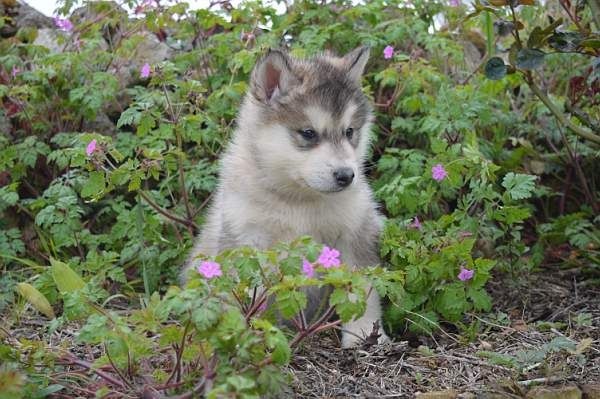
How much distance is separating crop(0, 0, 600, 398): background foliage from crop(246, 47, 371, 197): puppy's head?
0.45 metres

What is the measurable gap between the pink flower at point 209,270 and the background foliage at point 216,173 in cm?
3

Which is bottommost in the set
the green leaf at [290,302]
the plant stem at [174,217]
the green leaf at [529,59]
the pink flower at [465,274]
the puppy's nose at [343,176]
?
the pink flower at [465,274]

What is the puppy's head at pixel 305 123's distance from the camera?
3930 mm

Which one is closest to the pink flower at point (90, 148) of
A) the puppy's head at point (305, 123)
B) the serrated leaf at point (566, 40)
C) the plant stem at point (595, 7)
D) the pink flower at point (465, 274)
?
the puppy's head at point (305, 123)

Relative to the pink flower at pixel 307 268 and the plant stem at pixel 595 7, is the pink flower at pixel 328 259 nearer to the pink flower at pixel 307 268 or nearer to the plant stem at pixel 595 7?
the pink flower at pixel 307 268

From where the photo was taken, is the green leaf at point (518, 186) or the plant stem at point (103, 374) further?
the green leaf at point (518, 186)

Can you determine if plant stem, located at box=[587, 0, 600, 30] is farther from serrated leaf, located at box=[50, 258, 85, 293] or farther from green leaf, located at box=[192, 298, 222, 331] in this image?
serrated leaf, located at box=[50, 258, 85, 293]

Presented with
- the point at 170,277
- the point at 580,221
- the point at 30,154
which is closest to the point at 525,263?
the point at 580,221

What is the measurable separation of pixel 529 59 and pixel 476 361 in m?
1.52

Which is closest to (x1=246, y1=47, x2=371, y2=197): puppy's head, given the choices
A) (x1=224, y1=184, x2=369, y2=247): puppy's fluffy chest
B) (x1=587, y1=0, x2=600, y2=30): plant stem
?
(x1=224, y1=184, x2=369, y2=247): puppy's fluffy chest

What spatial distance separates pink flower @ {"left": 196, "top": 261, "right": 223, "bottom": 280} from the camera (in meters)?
2.85

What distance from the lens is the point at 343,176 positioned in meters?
3.86

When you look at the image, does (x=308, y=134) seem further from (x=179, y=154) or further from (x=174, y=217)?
(x=174, y=217)

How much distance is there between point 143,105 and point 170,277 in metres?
1.08
